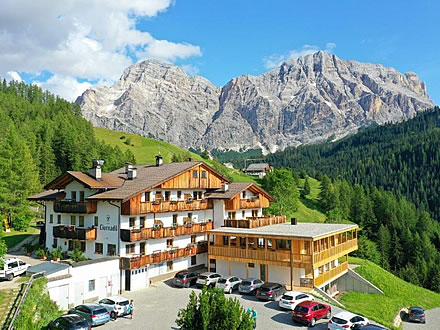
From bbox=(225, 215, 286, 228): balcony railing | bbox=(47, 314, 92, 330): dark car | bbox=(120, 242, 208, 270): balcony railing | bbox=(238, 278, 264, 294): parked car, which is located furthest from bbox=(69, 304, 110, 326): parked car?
bbox=(225, 215, 286, 228): balcony railing

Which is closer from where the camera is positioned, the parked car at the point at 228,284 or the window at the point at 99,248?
the parked car at the point at 228,284

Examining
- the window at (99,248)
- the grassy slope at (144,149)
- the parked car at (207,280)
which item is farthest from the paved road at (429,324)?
the grassy slope at (144,149)

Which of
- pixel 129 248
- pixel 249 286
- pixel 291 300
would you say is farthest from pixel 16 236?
pixel 291 300

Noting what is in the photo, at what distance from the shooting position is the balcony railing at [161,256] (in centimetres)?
3303

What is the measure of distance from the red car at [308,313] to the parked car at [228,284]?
27.2 ft

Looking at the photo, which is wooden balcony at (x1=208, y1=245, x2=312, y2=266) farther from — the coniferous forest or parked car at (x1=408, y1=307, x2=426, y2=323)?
the coniferous forest

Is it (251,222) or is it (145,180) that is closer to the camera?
(145,180)

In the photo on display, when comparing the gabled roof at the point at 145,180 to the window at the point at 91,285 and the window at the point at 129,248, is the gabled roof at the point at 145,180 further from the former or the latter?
the window at the point at 91,285

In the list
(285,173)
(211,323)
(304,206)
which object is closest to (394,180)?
(304,206)

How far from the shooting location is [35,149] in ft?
275

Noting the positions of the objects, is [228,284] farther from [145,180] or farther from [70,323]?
[70,323]

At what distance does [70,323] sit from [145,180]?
18.4m

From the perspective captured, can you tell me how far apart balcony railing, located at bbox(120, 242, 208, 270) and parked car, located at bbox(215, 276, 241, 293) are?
5697 millimetres

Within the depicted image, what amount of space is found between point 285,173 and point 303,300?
61059mm
